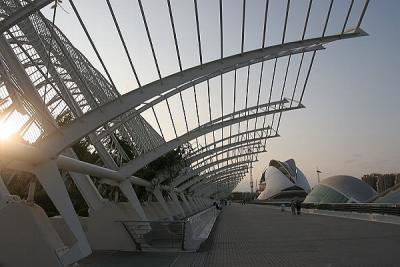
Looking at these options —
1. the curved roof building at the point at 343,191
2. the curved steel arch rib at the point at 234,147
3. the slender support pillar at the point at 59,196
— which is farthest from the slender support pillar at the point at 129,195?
the curved roof building at the point at 343,191

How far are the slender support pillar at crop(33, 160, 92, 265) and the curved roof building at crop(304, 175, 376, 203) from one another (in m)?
52.7

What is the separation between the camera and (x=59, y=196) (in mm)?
11648

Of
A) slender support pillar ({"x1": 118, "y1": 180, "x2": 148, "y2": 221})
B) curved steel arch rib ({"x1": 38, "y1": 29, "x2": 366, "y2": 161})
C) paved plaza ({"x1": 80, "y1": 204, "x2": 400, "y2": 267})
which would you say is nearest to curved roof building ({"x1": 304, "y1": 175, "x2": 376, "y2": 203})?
curved steel arch rib ({"x1": 38, "y1": 29, "x2": 366, "y2": 161})

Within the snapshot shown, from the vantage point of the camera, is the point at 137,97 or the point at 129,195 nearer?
the point at 137,97

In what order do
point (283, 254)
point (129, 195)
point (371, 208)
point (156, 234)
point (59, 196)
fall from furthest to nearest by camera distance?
1. point (371, 208)
2. point (129, 195)
3. point (156, 234)
4. point (283, 254)
5. point (59, 196)

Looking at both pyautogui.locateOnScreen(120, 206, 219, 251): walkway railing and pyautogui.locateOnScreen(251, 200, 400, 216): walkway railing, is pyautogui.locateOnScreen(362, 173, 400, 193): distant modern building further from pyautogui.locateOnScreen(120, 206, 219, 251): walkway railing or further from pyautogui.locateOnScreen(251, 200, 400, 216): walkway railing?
pyautogui.locateOnScreen(120, 206, 219, 251): walkway railing

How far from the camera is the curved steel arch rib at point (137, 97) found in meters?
12.1

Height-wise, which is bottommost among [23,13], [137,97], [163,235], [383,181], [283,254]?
[283,254]

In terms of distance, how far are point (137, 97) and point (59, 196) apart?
14.3 feet

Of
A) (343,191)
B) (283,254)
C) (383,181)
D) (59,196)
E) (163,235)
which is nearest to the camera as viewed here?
(59,196)

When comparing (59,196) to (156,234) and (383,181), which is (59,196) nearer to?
(156,234)

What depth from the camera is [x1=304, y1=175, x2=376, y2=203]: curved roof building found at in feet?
201

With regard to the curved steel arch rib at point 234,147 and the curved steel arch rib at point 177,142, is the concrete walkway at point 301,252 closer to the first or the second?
the curved steel arch rib at point 177,142

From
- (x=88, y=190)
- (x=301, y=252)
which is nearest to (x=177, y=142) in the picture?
(x=88, y=190)
